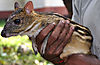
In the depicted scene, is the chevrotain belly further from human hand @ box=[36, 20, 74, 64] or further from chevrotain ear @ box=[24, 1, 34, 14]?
chevrotain ear @ box=[24, 1, 34, 14]

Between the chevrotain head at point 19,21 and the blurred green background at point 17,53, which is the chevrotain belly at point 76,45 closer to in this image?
the chevrotain head at point 19,21

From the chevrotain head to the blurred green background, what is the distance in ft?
4.32

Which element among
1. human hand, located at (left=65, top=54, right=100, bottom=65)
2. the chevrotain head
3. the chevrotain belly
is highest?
the chevrotain head

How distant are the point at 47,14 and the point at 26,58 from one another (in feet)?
4.97

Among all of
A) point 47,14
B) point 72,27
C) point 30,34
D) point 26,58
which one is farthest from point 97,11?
point 26,58

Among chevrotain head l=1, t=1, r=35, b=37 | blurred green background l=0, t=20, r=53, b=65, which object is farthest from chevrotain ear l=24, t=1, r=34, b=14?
blurred green background l=0, t=20, r=53, b=65

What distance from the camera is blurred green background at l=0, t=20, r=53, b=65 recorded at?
2486 millimetres

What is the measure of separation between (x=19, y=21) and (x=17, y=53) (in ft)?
5.49

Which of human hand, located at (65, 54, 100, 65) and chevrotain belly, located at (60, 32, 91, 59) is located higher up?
chevrotain belly, located at (60, 32, 91, 59)

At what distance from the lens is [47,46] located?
1.13m

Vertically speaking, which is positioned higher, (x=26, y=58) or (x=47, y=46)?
(x=47, y=46)

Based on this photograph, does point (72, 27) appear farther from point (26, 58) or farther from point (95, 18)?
point (26, 58)

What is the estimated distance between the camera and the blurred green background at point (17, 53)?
2486 millimetres

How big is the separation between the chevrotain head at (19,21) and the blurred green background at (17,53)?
1.32 metres
